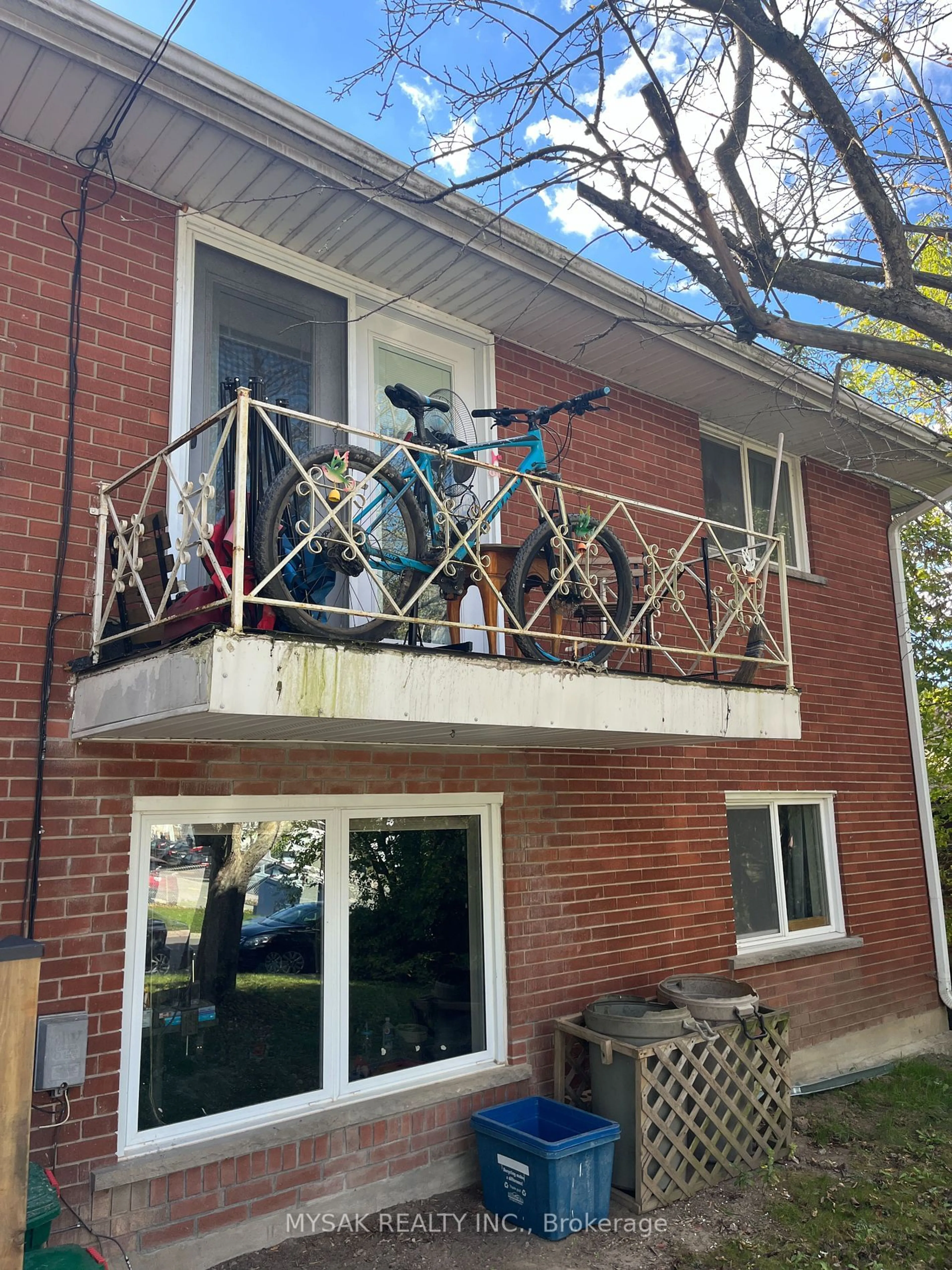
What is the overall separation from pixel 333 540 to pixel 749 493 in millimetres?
5345

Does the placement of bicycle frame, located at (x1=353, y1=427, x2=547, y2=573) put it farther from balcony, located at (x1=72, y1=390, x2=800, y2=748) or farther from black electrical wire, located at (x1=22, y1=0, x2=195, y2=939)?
black electrical wire, located at (x1=22, y1=0, x2=195, y2=939)

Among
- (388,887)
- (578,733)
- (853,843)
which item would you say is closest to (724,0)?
(578,733)

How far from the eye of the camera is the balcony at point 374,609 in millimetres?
3377

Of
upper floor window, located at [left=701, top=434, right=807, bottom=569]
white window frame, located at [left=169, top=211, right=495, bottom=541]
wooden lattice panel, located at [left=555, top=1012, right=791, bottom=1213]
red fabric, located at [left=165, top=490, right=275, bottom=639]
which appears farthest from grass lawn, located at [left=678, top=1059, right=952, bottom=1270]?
white window frame, located at [left=169, top=211, right=495, bottom=541]

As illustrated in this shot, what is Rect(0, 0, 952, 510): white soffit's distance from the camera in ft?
13.1

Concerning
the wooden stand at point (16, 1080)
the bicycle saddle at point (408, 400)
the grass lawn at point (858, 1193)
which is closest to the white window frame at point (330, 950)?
the grass lawn at point (858, 1193)

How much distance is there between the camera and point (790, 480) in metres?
8.57

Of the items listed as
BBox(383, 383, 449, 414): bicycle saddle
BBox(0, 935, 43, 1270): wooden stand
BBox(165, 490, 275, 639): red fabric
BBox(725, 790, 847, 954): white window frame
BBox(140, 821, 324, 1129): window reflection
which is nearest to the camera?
BBox(0, 935, 43, 1270): wooden stand

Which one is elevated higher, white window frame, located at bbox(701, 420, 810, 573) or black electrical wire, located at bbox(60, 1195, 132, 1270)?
white window frame, located at bbox(701, 420, 810, 573)

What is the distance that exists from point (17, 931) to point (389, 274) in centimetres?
407

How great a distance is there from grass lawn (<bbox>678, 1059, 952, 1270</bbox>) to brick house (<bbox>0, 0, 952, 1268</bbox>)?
0.78 meters

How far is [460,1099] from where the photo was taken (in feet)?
16.1

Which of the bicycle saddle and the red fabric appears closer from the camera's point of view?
the red fabric

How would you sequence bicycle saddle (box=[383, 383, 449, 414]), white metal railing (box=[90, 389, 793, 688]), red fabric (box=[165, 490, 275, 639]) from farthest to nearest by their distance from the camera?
bicycle saddle (box=[383, 383, 449, 414]) < red fabric (box=[165, 490, 275, 639]) < white metal railing (box=[90, 389, 793, 688])
